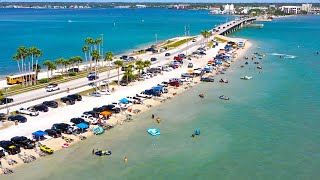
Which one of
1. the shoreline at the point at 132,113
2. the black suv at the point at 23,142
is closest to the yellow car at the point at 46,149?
the shoreline at the point at 132,113

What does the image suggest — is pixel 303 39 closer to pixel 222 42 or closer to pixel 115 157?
pixel 222 42

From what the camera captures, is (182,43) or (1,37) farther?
(1,37)

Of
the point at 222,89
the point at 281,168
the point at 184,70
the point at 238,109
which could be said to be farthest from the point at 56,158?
the point at 184,70

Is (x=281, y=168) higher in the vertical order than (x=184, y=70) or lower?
lower

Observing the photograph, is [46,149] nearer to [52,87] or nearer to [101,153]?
[101,153]

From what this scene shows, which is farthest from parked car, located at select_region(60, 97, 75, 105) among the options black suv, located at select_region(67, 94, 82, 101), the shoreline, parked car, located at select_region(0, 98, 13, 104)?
the shoreline

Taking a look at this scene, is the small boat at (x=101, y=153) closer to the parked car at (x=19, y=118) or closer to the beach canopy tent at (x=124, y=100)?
the parked car at (x=19, y=118)

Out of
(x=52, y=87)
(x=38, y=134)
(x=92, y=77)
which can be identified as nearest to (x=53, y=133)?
(x=38, y=134)

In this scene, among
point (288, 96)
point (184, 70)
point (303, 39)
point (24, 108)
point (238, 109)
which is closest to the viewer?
point (24, 108)
